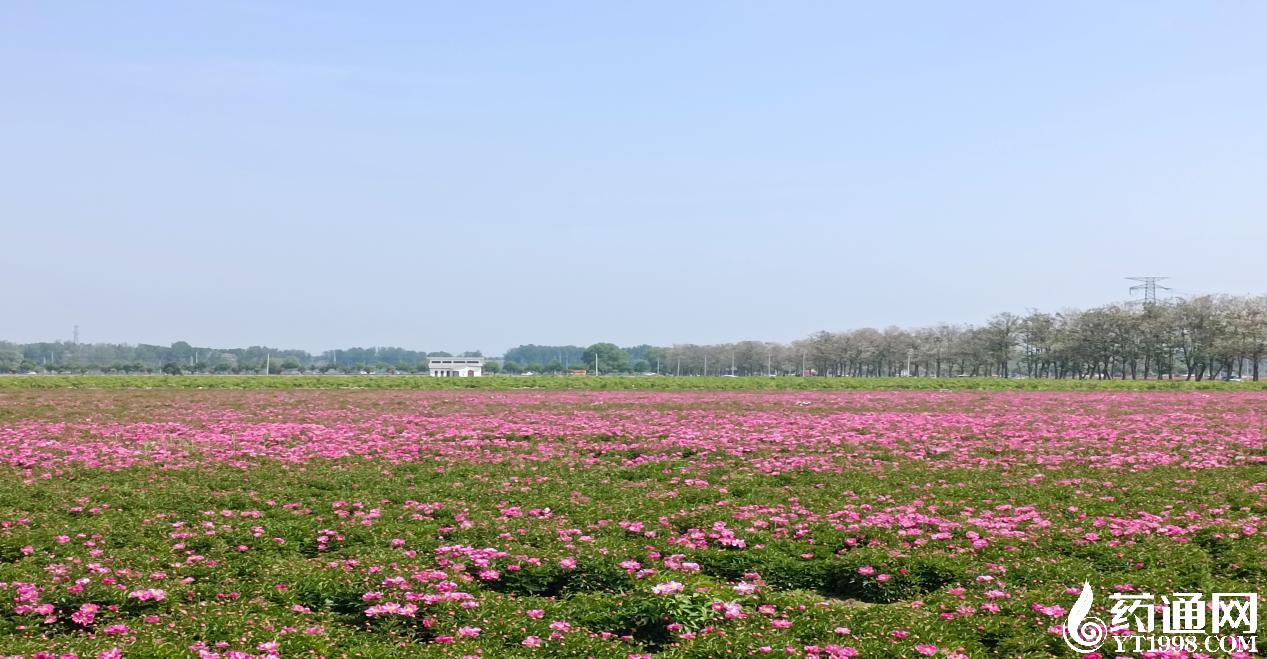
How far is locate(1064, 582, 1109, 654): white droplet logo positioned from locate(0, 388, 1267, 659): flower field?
0.46 ft

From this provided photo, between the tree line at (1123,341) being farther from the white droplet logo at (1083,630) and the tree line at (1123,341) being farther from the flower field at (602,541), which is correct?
the white droplet logo at (1083,630)

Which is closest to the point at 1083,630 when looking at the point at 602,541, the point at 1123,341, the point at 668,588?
the point at 668,588

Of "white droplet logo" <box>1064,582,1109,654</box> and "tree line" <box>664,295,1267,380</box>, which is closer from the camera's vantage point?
"white droplet logo" <box>1064,582,1109,654</box>

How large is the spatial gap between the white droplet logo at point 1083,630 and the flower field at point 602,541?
0.14 m

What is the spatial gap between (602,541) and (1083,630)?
6445 millimetres

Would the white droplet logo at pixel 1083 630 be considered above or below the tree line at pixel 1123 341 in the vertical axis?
below

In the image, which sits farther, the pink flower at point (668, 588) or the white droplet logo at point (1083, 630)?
the pink flower at point (668, 588)

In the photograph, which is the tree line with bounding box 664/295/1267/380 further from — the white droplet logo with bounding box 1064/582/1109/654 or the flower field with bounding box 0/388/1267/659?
the white droplet logo with bounding box 1064/582/1109/654

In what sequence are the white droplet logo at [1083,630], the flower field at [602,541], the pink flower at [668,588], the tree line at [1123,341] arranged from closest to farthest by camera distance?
the white droplet logo at [1083,630] → the flower field at [602,541] → the pink flower at [668,588] → the tree line at [1123,341]

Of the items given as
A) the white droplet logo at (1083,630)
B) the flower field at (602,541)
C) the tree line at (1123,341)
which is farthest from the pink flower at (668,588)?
the tree line at (1123,341)

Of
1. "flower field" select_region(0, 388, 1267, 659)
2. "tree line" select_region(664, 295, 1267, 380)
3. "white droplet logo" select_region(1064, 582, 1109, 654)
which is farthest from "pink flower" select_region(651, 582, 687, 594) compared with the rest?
"tree line" select_region(664, 295, 1267, 380)

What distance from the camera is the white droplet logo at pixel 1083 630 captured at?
8211 mm

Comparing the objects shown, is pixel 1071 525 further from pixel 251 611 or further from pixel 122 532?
pixel 122 532

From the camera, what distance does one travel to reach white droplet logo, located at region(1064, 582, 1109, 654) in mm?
8211
